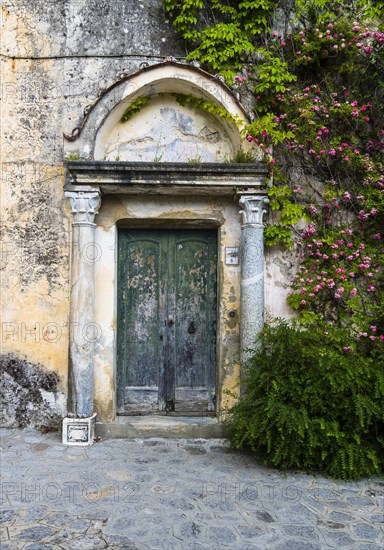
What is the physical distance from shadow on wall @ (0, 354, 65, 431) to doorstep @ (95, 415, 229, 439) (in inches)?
21.6

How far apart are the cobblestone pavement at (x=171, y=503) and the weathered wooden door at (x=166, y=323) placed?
84 cm

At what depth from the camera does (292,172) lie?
5.41 m

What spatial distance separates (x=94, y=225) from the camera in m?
5.18

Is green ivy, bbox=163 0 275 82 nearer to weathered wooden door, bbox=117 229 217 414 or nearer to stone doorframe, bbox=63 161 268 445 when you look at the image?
stone doorframe, bbox=63 161 268 445

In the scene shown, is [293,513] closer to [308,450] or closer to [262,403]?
[308,450]

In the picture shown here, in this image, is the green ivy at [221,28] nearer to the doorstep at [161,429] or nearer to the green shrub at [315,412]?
the green shrub at [315,412]

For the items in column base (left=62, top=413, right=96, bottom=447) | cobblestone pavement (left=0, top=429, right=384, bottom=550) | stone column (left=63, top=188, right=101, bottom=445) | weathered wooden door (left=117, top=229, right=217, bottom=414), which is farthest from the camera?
weathered wooden door (left=117, top=229, right=217, bottom=414)

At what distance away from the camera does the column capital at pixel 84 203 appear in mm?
5012

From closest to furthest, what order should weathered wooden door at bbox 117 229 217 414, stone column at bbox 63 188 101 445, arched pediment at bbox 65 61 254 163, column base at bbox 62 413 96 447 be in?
column base at bbox 62 413 96 447 → stone column at bbox 63 188 101 445 → arched pediment at bbox 65 61 254 163 → weathered wooden door at bbox 117 229 217 414

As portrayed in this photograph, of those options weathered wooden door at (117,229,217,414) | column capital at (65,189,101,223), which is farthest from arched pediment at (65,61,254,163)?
weathered wooden door at (117,229,217,414)

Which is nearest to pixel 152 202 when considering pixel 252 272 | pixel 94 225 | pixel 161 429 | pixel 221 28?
pixel 94 225

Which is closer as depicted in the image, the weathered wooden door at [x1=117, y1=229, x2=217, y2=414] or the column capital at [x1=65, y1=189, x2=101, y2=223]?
the column capital at [x1=65, y1=189, x2=101, y2=223]

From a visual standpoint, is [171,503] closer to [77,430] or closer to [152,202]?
[77,430]

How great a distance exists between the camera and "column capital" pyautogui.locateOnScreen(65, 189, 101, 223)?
5.01 m
